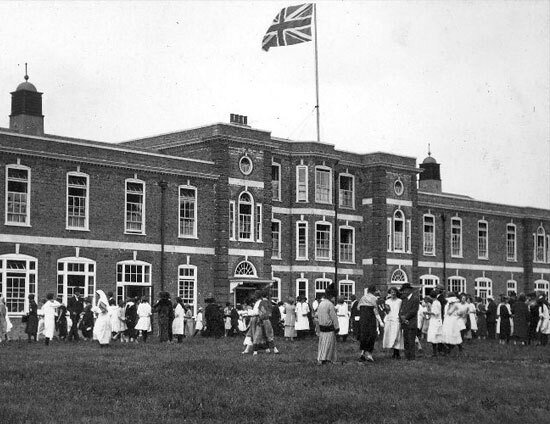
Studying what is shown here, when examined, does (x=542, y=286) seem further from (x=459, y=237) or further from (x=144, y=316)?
(x=144, y=316)

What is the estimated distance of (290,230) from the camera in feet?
161

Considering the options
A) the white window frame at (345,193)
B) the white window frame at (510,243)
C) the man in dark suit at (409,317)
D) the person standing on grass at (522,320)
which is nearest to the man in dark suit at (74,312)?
the man in dark suit at (409,317)

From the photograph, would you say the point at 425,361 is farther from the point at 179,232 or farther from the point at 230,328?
the point at 179,232

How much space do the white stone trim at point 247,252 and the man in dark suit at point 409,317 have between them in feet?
70.4

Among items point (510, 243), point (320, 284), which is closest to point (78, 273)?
point (320, 284)

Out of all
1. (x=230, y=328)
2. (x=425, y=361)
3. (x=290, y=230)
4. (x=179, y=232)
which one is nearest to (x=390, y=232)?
(x=290, y=230)

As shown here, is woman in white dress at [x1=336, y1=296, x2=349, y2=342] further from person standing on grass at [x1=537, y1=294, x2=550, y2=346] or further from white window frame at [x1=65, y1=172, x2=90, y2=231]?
white window frame at [x1=65, y1=172, x2=90, y2=231]

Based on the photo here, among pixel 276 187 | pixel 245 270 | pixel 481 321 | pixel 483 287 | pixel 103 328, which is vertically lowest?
pixel 481 321

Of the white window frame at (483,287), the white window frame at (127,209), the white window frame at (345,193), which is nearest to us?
the white window frame at (127,209)

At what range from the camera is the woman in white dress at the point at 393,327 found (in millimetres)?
23562

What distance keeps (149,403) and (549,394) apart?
659 cm

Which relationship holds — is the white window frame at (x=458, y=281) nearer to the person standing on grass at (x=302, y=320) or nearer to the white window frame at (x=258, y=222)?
the white window frame at (x=258, y=222)

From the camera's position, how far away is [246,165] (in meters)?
45.5

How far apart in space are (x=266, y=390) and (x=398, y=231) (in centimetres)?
3795
